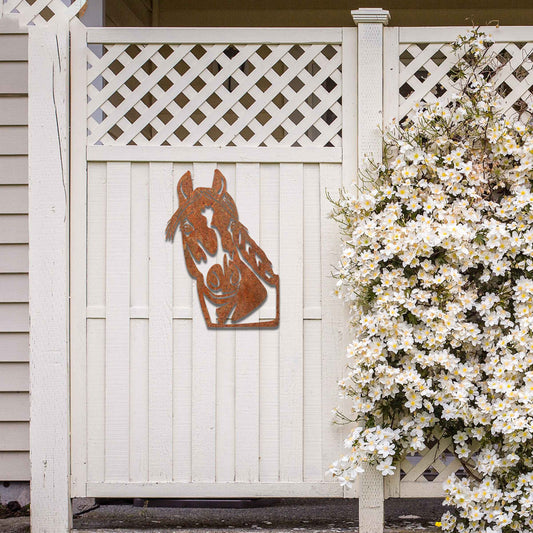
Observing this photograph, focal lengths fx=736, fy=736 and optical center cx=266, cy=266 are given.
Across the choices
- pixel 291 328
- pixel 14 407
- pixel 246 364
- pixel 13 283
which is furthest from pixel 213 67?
pixel 14 407

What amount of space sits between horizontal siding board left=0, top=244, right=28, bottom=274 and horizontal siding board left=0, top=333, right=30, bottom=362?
349 mm

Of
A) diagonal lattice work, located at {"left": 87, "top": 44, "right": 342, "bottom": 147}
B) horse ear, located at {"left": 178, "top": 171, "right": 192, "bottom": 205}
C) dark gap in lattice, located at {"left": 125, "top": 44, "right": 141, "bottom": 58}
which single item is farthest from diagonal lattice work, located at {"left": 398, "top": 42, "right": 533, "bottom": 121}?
dark gap in lattice, located at {"left": 125, "top": 44, "right": 141, "bottom": 58}

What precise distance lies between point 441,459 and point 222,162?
1675 mm

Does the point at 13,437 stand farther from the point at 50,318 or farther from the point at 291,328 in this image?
the point at 291,328

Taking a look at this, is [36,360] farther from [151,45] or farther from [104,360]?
[151,45]

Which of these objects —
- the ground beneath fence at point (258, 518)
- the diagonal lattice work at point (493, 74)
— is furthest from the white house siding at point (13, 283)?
the diagonal lattice work at point (493, 74)

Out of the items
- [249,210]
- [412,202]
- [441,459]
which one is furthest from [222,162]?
[441,459]

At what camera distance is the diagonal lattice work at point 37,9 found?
11.1 feet

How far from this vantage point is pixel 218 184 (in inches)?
132

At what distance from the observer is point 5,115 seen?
3969 millimetres

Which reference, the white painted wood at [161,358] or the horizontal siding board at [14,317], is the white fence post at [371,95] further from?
the horizontal siding board at [14,317]

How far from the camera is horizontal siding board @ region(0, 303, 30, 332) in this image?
155 inches

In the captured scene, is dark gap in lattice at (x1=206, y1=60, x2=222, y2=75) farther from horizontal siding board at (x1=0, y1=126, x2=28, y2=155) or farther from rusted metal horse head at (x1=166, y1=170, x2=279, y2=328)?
horizontal siding board at (x1=0, y1=126, x2=28, y2=155)

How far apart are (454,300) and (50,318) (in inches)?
70.8
